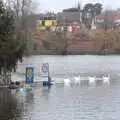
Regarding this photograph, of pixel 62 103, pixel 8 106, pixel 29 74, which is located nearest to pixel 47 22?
pixel 29 74

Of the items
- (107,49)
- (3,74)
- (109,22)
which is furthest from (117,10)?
(3,74)

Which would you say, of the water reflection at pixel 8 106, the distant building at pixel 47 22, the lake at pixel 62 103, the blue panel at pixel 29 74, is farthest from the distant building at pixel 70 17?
the water reflection at pixel 8 106

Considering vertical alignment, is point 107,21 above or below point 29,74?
Result: above

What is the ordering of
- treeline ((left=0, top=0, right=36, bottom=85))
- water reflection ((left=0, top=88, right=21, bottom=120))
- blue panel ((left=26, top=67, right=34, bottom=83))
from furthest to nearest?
blue panel ((left=26, top=67, right=34, bottom=83))
treeline ((left=0, top=0, right=36, bottom=85))
water reflection ((left=0, top=88, right=21, bottom=120))

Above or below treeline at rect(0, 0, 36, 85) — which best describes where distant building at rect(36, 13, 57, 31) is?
below

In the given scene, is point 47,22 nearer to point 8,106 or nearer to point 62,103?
point 62,103

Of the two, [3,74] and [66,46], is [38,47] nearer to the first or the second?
[66,46]

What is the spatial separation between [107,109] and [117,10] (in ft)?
437

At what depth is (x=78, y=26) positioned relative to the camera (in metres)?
126

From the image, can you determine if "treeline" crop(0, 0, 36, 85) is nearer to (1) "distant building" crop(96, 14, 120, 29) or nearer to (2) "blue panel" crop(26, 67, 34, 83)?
(2) "blue panel" crop(26, 67, 34, 83)

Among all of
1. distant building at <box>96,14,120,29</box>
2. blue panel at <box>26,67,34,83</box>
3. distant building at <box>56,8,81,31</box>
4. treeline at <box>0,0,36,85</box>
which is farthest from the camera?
distant building at <box>56,8,81,31</box>

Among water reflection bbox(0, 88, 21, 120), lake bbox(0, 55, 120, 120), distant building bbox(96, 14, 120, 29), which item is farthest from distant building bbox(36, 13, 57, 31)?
water reflection bbox(0, 88, 21, 120)

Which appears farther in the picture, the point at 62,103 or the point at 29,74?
the point at 29,74

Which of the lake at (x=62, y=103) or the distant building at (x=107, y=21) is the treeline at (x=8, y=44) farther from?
the distant building at (x=107, y=21)
